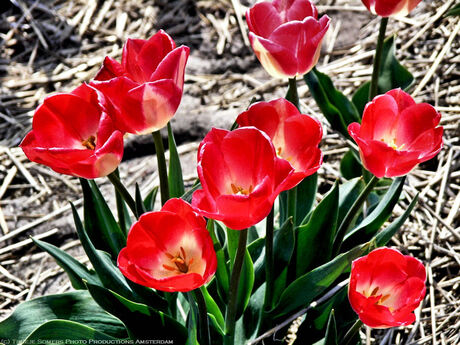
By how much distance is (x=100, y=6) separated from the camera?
A: 9.61 feet

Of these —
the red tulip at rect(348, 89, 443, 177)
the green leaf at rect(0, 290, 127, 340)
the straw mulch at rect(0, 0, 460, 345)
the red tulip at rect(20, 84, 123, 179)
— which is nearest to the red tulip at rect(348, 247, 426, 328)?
the red tulip at rect(348, 89, 443, 177)

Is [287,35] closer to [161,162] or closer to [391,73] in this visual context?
[161,162]

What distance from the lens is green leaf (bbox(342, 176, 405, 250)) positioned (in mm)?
1380

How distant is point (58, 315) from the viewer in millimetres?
1366

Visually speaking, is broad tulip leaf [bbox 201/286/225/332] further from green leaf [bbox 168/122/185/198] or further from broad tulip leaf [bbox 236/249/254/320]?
green leaf [bbox 168/122/185/198]

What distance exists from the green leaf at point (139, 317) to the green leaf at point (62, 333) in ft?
0.30

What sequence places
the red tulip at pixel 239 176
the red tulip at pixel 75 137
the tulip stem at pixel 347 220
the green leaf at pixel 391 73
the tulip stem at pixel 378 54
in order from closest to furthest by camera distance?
the red tulip at pixel 239 176, the red tulip at pixel 75 137, the tulip stem at pixel 347 220, the tulip stem at pixel 378 54, the green leaf at pixel 391 73

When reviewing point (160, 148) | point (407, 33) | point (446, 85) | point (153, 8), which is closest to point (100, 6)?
point (153, 8)

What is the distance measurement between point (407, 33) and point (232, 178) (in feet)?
5.61

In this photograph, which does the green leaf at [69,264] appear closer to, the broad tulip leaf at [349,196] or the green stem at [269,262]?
the green stem at [269,262]

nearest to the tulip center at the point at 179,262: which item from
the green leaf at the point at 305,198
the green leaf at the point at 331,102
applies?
the green leaf at the point at 305,198

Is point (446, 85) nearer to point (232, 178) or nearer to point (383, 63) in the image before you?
point (383, 63)

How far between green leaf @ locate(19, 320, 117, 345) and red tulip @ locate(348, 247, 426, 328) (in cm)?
54

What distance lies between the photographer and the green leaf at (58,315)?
52.4 inches
